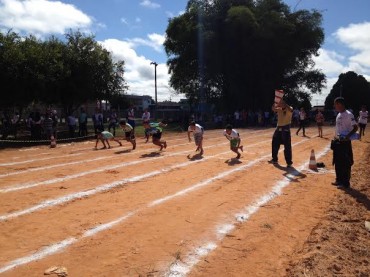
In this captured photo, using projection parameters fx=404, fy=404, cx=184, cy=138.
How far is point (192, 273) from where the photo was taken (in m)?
4.62

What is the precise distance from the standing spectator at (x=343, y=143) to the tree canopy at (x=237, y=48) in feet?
111

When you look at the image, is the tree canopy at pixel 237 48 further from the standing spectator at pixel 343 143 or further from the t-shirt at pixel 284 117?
the standing spectator at pixel 343 143

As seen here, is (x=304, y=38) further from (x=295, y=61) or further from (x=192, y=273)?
(x=192, y=273)

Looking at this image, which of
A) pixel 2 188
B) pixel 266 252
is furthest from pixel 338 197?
pixel 2 188

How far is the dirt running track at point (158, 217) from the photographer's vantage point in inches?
194

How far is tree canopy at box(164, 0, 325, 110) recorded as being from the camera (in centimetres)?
4250

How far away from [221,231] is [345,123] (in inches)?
182

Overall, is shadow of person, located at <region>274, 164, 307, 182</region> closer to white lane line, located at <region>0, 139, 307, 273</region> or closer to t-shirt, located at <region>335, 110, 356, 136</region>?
t-shirt, located at <region>335, 110, 356, 136</region>

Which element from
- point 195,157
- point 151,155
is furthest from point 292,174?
point 151,155

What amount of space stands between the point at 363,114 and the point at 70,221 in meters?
19.1

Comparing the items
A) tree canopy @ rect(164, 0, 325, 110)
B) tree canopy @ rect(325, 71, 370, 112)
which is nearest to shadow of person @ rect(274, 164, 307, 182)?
→ tree canopy @ rect(164, 0, 325, 110)

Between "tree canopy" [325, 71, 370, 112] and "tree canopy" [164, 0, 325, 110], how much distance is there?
64.2 ft

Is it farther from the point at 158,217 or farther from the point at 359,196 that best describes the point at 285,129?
the point at 158,217

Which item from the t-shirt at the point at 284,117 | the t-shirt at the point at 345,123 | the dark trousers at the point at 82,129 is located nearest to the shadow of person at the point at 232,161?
the t-shirt at the point at 284,117
